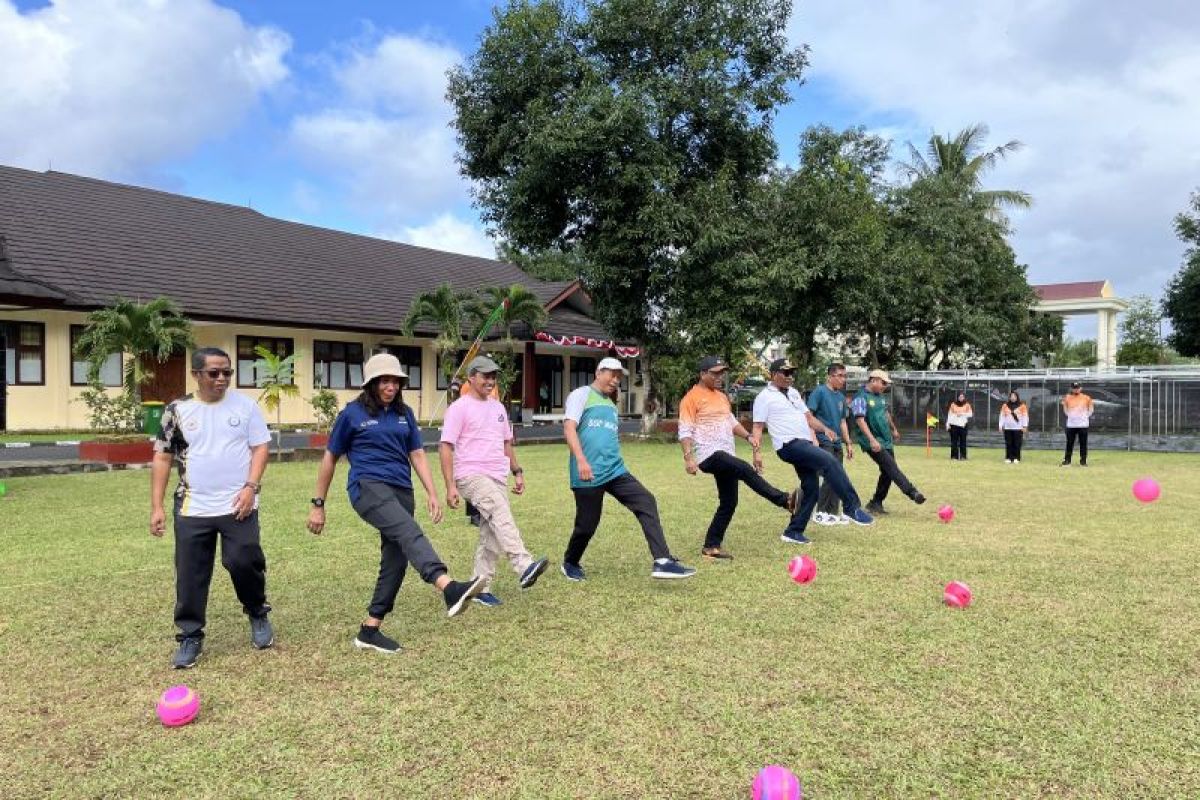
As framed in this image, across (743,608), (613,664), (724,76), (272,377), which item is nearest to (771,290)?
(724,76)

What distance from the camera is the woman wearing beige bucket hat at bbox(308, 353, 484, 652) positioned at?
4754mm

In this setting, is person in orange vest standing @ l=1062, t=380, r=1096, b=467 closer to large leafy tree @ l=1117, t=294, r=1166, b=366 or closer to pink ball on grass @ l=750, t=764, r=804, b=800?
pink ball on grass @ l=750, t=764, r=804, b=800

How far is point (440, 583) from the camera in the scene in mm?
4500

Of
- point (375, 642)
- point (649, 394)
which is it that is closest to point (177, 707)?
point (375, 642)

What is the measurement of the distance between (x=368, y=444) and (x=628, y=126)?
15400 mm

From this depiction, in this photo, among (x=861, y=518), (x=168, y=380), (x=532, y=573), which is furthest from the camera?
(x=168, y=380)

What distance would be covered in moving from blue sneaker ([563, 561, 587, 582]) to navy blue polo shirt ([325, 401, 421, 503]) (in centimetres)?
198

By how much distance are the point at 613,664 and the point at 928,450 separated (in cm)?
1739

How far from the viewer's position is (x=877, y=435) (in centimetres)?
993

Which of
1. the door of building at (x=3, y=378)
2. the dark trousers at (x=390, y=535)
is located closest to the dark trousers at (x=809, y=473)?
the dark trousers at (x=390, y=535)

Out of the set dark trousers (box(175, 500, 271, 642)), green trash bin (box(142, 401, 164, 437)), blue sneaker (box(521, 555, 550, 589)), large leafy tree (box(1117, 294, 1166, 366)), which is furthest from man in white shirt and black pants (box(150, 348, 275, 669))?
large leafy tree (box(1117, 294, 1166, 366))

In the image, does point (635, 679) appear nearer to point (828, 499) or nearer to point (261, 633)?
point (261, 633)

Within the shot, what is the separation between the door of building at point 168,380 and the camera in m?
22.6

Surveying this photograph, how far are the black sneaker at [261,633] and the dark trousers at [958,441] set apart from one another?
1613 centimetres
